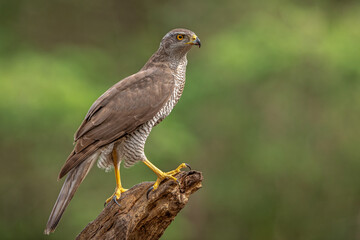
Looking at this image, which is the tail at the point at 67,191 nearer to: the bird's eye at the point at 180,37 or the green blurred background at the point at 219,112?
the bird's eye at the point at 180,37

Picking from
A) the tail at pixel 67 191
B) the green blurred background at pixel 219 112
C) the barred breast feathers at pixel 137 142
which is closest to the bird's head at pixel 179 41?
the barred breast feathers at pixel 137 142

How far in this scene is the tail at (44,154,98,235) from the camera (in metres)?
4.02

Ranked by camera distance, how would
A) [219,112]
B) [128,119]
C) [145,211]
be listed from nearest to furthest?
[145,211]
[128,119]
[219,112]

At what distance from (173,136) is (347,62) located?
2.72 m

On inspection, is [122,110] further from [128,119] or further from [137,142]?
[137,142]

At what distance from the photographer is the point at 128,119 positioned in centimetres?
439

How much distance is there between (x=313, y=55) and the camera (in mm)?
8633

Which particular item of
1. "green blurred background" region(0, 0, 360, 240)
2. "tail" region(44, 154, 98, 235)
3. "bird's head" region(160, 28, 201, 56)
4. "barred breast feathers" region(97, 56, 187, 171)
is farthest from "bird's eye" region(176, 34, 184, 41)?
"green blurred background" region(0, 0, 360, 240)

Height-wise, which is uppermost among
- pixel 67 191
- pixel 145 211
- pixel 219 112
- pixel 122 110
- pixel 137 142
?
pixel 219 112

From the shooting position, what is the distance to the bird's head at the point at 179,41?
4660mm

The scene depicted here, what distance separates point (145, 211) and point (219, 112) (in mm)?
5485

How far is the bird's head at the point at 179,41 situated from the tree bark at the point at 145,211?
1.12 metres

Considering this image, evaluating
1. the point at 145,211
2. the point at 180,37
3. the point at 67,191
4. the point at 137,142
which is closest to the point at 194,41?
the point at 180,37

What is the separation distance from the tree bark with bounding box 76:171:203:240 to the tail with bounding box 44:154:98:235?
1.11 feet
